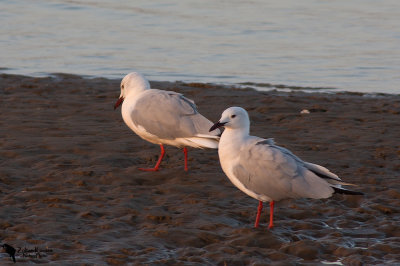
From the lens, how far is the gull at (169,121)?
10375mm

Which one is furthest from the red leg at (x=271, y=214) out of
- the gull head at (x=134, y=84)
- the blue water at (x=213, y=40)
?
the blue water at (x=213, y=40)

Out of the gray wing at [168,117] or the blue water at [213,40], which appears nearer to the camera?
the gray wing at [168,117]

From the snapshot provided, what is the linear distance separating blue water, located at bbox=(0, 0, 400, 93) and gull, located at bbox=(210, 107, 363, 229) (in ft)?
30.8

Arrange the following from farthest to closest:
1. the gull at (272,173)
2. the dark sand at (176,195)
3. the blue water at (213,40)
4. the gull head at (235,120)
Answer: the blue water at (213,40), the gull head at (235,120), the gull at (272,173), the dark sand at (176,195)

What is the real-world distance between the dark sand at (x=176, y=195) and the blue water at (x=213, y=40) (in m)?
4.33

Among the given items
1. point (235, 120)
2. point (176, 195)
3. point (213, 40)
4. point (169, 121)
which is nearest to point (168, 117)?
point (169, 121)

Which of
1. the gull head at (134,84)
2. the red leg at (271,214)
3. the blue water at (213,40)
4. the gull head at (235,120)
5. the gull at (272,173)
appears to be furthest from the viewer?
the blue water at (213,40)

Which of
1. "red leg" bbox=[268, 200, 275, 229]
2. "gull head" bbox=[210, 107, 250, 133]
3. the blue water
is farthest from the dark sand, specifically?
the blue water

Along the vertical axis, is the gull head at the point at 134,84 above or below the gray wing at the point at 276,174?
above

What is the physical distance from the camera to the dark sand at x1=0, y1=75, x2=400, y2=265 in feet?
24.4

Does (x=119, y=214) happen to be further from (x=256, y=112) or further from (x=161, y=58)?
(x=161, y=58)

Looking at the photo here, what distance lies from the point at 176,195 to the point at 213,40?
1424 cm

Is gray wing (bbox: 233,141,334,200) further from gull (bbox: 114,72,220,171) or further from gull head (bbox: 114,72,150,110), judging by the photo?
gull head (bbox: 114,72,150,110)

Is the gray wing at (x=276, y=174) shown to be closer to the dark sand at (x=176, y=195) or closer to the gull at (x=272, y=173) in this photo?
the gull at (x=272, y=173)
